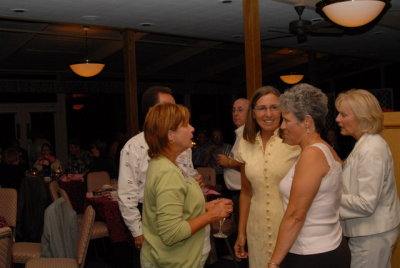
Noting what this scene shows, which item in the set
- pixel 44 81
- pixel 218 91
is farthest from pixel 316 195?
pixel 218 91

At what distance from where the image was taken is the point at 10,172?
574 cm

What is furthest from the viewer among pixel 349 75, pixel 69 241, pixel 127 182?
pixel 349 75

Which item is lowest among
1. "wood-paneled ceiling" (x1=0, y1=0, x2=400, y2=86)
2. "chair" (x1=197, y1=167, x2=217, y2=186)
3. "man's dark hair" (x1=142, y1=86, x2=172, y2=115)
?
"chair" (x1=197, y1=167, x2=217, y2=186)

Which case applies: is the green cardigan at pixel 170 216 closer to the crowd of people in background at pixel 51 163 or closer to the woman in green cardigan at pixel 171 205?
the woman in green cardigan at pixel 171 205

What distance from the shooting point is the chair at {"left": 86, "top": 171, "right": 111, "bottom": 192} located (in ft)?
19.1

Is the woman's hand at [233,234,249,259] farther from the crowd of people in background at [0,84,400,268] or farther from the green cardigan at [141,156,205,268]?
the green cardigan at [141,156,205,268]

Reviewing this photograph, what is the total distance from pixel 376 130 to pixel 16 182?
4.77 meters

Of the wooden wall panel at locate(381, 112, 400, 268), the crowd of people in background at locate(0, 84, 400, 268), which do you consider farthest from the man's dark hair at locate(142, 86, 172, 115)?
the wooden wall panel at locate(381, 112, 400, 268)

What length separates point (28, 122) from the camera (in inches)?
429

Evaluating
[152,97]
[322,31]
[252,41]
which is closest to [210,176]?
[252,41]

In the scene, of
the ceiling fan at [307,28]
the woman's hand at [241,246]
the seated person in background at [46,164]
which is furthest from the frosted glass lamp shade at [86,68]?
the woman's hand at [241,246]

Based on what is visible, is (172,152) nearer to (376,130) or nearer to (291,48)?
(376,130)

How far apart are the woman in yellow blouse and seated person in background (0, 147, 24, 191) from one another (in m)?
4.06

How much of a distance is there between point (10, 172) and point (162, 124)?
14.7 ft
